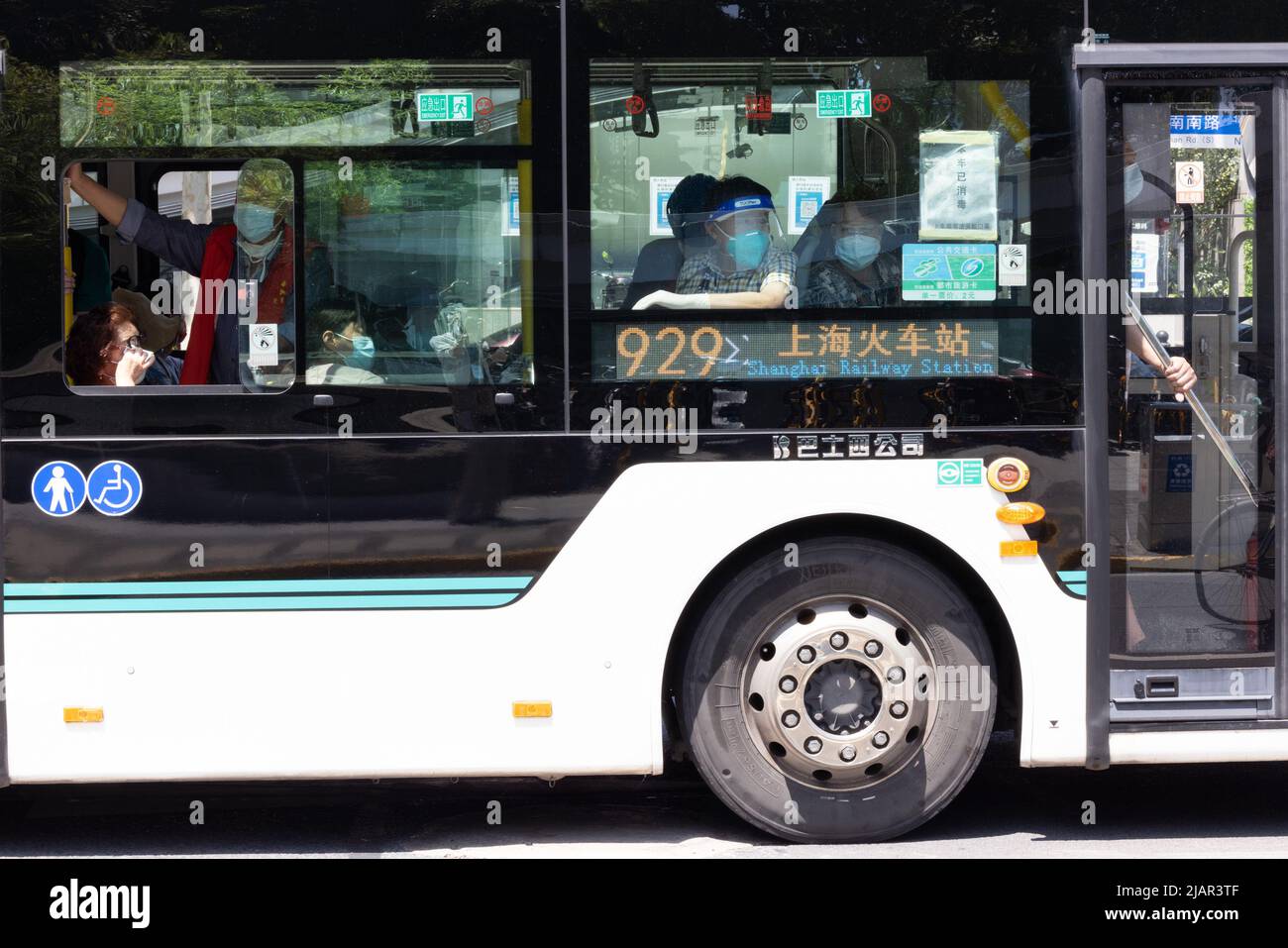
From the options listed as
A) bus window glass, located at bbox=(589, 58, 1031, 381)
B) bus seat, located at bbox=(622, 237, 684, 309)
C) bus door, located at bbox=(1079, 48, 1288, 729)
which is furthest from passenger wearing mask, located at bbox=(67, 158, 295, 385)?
bus door, located at bbox=(1079, 48, 1288, 729)

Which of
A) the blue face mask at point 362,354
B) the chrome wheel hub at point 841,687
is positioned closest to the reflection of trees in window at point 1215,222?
the chrome wheel hub at point 841,687

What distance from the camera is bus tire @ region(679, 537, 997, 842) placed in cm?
489

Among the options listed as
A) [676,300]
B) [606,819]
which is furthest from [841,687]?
[676,300]

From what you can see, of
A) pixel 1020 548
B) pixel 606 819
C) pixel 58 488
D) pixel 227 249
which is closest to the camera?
pixel 58 488

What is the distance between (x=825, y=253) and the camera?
488 centimetres

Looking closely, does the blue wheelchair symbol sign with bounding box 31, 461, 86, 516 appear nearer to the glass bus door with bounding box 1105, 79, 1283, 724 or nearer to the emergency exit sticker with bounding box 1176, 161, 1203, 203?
the glass bus door with bounding box 1105, 79, 1283, 724

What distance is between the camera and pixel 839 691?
4.94m

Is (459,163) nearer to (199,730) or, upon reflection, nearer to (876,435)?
(876,435)

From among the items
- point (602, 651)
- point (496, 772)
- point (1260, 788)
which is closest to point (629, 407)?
point (602, 651)

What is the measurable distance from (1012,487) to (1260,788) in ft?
6.96

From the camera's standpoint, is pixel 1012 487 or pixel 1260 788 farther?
pixel 1260 788

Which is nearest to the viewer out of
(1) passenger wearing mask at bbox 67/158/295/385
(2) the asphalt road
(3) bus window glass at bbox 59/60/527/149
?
(3) bus window glass at bbox 59/60/527/149

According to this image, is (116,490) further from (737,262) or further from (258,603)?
(737,262)

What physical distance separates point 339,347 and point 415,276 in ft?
1.19
